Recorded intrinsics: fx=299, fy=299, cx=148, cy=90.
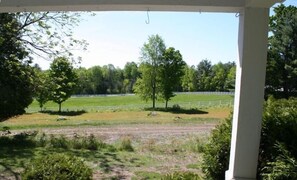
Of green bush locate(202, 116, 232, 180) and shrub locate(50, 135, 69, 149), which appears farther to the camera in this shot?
shrub locate(50, 135, 69, 149)

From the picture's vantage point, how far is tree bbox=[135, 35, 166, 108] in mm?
31797

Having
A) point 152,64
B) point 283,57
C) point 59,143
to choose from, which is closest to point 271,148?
point 59,143

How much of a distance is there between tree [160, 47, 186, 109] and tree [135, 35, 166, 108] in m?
0.54

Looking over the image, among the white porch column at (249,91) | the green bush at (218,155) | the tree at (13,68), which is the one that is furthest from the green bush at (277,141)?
the tree at (13,68)

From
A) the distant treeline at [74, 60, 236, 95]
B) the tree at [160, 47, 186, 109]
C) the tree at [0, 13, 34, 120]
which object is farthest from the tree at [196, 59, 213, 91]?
the tree at [0, 13, 34, 120]

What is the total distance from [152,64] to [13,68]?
21.9m

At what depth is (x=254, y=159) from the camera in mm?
3240

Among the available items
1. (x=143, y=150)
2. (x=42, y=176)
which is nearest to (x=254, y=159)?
(x=42, y=176)

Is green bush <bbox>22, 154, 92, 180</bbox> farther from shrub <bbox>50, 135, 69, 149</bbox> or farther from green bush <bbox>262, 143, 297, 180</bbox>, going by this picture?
shrub <bbox>50, 135, 69, 149</bbox>

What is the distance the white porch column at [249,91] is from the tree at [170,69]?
1106 inches

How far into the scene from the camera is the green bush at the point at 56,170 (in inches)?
140

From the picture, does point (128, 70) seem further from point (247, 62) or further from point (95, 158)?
point (247, 62)

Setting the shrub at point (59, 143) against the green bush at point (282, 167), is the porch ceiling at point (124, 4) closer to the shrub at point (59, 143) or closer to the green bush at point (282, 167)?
the green bush at point (282, 167)

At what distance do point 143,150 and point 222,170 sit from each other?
5.83 metres
